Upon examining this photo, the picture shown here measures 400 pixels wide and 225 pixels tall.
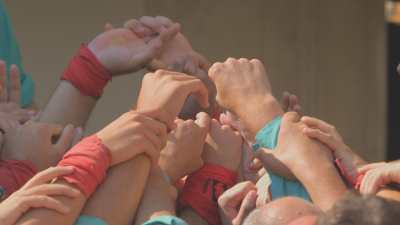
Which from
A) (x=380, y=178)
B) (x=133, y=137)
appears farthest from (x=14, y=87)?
(x=380, y=178)

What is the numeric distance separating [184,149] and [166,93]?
11 cm

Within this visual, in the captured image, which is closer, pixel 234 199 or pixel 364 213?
pixel 364 213

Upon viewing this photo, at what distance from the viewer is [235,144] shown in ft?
6.59

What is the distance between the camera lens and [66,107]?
2084 mm

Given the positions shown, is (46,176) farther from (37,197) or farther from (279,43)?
(279,43)

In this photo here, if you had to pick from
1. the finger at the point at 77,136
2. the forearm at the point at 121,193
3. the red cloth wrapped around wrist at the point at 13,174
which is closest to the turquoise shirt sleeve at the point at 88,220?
the forearm at the point at 121,193

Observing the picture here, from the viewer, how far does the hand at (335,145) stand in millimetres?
1786

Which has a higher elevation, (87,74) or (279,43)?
(87,74)

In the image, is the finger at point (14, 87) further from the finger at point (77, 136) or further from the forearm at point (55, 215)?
the forearm at point (55, 215)

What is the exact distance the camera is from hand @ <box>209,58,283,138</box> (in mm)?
1904

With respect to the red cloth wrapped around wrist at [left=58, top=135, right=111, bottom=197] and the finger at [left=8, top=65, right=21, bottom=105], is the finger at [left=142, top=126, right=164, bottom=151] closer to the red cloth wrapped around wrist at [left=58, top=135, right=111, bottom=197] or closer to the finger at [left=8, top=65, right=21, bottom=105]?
the red cloth wrapped around wrist at [left=58, top=135, right=111, bottom=197]

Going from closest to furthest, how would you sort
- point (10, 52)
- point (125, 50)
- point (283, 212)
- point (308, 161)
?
point (283, 212) < point (308, 161) < point (125, 50) < point (10, 52)

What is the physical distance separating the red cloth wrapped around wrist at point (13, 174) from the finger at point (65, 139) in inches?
2.5

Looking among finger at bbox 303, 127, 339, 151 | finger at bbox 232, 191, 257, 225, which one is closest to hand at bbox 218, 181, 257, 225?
finger at bbox 232, 191, 257, 225
